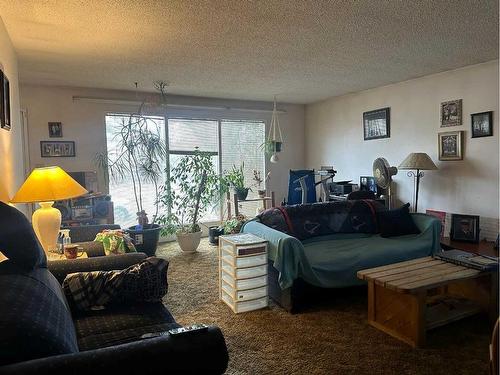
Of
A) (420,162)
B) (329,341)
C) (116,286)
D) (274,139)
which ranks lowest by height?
(329,341)

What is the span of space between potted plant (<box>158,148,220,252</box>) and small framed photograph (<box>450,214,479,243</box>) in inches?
119

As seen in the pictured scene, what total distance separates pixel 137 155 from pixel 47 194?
8.45ft

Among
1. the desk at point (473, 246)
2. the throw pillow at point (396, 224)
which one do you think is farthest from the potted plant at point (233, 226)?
the desk at point (473, 246)

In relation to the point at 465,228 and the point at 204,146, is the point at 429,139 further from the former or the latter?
the point at 204,146

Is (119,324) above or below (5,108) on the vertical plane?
below

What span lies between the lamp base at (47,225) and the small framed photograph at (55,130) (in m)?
2.39

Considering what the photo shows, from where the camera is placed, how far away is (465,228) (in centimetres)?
396

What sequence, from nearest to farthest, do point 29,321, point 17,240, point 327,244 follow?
1. point 29,321
2. point 17,240
3. point 327,244

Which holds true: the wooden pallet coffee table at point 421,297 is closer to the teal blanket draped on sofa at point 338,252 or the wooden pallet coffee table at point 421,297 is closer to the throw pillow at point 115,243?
the teal blanket draped on sofa at point 338,252

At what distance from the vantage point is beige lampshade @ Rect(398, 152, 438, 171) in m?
4.14

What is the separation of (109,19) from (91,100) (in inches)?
104

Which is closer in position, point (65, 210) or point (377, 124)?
point (65, 210)

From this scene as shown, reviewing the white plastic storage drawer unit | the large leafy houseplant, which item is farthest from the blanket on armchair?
the large leafy houseplant


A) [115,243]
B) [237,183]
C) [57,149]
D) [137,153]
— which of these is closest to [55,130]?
[57,149]
